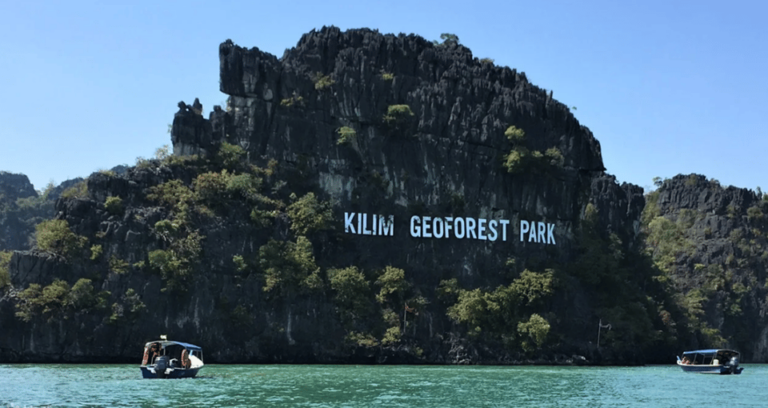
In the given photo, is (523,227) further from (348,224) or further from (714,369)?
(714,369)

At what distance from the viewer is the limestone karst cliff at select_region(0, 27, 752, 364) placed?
76.7 metres

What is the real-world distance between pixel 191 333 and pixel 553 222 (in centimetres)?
3622

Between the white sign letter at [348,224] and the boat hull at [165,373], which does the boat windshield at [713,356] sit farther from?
the boat hull at [165,373]

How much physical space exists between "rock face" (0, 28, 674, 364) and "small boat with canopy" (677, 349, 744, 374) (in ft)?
41.6

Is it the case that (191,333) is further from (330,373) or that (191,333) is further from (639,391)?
(639,391)

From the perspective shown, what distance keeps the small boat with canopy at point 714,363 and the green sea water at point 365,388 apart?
1.89 meters

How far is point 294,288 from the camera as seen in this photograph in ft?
264

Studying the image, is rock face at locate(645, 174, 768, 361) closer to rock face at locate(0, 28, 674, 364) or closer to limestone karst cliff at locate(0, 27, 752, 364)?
limestone karst cliff at locate(0, 27, 752, 364)

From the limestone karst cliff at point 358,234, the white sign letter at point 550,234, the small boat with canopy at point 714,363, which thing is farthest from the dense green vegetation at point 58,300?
the small boat with canopy at point 714,363

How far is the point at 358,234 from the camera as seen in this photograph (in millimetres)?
87500

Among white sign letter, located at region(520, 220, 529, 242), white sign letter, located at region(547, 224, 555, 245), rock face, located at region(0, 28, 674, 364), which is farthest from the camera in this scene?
white sign letter, located at region(547, 224, 555, 245)

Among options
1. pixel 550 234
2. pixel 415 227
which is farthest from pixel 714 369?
pixel 415 227

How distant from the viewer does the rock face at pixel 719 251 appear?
105 metres

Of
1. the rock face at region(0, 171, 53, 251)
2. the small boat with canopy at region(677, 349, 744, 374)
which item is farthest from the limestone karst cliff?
the rock face at region(0, 171, 53, 251)
